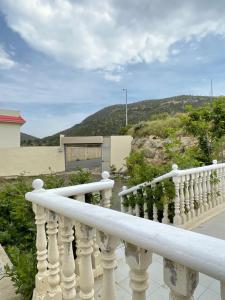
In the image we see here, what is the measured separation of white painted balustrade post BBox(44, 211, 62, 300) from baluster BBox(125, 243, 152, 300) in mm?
754

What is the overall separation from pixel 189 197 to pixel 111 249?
12.0 ft

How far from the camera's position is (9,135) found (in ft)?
61.3

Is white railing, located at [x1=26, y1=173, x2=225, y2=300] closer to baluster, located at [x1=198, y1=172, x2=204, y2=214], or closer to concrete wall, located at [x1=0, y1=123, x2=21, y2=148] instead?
baluster, located at [x1=198, y1=172, x2=204, y2=214]

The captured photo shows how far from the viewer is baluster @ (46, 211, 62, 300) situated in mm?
1664

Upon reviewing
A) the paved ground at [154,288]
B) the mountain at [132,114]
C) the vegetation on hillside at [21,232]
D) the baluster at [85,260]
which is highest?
the mountain at [132,114]

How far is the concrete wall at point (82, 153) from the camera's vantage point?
1945 centimetres

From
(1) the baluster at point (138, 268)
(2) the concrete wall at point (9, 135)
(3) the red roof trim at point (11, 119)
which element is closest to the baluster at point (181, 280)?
(1) the baluster at point (138, 268)

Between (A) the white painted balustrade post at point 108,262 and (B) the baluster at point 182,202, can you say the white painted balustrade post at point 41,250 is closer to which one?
(A) the white painted balustrade post at point 108,262

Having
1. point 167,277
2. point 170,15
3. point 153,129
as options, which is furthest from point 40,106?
point 167,277

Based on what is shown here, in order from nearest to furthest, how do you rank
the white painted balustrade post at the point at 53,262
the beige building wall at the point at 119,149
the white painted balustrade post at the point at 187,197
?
→ the white painted balustrade post at the point at 53,262
the white painted balustrade post at the point at 187,197
the beige building wall at the point at 119,149

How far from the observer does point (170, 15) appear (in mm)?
5418

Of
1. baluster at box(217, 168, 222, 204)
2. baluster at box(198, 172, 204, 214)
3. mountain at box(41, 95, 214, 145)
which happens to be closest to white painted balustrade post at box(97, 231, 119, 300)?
baluster at box(198, 172, 204, 214)

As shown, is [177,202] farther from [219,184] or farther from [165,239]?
Result: [165,239]

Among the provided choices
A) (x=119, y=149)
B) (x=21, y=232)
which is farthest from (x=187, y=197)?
(x=119, y=149)
